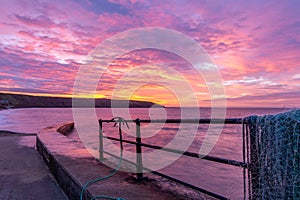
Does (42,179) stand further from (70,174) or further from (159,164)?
(159,164)

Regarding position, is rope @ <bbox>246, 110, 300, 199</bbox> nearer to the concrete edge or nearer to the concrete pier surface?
the concrete edge

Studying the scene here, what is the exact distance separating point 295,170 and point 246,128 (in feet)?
1.48

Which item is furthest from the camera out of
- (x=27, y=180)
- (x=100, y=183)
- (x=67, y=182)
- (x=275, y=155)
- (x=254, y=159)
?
(x=27, y=180)

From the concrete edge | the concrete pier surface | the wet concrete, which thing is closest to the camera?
the wet concrete

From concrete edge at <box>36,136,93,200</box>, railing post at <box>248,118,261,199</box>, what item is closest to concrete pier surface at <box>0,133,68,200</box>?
concrete edge at <box>36,136,93,200</box>

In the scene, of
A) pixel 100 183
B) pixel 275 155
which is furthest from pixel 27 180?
pixel 275 155

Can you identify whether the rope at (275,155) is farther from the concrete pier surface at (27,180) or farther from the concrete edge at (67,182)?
the concrete pier surface at (27,180)

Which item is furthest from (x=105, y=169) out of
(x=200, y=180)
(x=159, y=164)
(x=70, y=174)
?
(x=159, y=164)

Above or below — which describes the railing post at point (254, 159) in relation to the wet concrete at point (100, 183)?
above

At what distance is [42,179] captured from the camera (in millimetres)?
4207

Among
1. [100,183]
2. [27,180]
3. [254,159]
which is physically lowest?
[27,180]

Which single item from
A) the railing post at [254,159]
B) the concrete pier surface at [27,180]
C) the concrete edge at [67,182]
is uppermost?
the railing post at [254,159]

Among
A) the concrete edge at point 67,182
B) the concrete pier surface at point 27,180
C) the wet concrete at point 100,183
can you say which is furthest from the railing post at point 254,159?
the concrete pier surface at point 27,180

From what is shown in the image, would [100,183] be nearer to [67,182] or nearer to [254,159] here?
[67,182]
